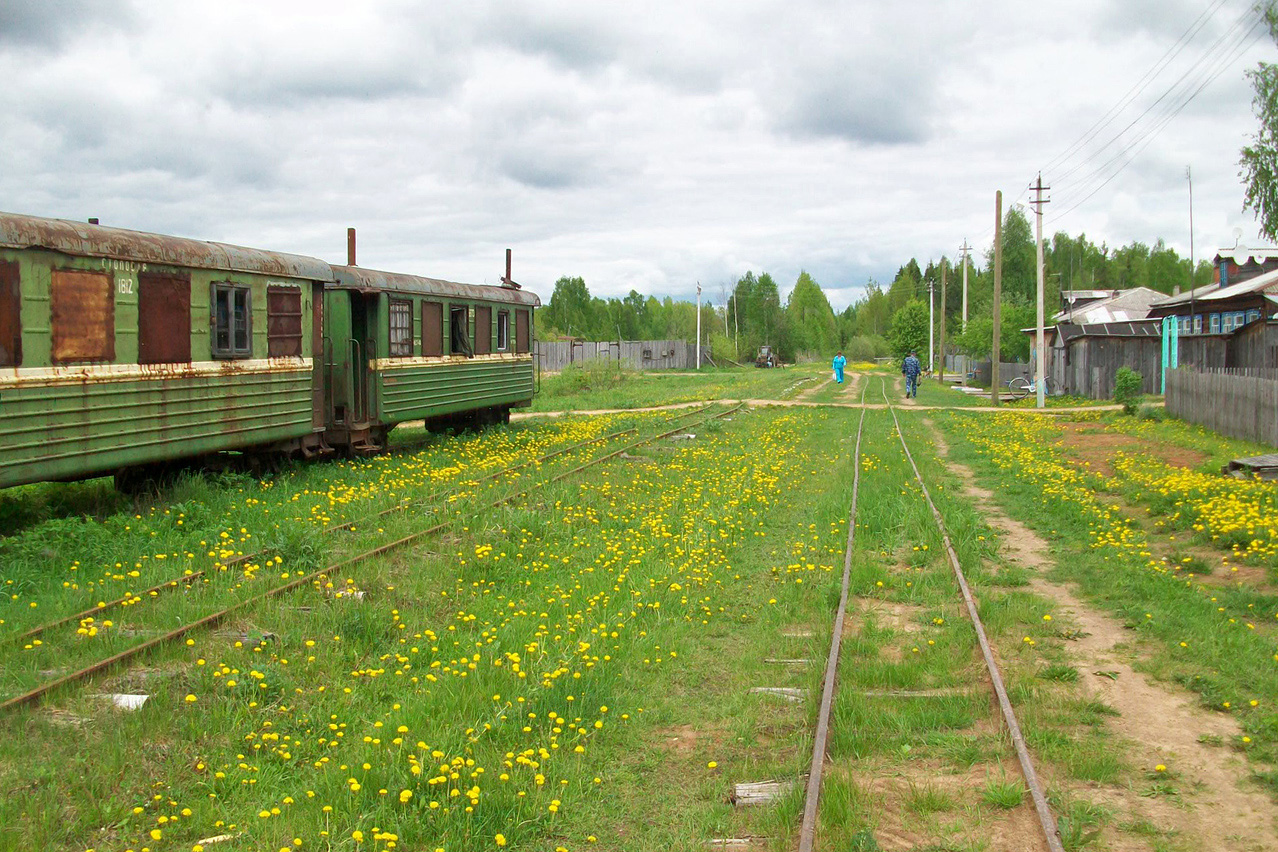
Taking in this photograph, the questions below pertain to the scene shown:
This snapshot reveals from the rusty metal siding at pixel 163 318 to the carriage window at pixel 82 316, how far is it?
50 centimetres

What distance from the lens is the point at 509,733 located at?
224 inches

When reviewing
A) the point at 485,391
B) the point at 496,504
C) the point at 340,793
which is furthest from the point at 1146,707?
the point at 485,391

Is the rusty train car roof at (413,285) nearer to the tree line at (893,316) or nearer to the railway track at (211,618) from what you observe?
the railway track at (211,618)

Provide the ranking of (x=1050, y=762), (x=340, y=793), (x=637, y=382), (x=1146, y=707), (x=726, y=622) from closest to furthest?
1. (x=340, y=793)
2. (x=1050, y=762)
3. (x=1146, y=707)
4. (x=726, y=622)
5. (x=637, y=382)

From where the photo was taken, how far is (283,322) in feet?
46.8

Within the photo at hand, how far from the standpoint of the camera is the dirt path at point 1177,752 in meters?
4.74

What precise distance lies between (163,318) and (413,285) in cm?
668

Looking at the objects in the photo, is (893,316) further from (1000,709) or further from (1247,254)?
(1000,709)

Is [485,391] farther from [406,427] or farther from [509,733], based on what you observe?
[509,733]

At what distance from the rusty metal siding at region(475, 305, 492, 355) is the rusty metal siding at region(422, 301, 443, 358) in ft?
6.05

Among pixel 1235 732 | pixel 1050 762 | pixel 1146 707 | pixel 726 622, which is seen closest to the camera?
pixel 1050 762

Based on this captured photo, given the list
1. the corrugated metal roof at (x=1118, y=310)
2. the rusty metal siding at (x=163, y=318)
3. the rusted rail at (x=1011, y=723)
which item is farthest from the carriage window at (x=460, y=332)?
the corrugated metal roof at (x=1118, y=310)

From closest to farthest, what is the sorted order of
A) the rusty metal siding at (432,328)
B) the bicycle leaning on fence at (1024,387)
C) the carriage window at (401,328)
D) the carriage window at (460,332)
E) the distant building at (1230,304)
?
the carriage window at (401,328), the rusty metal siding at (432,328), the carriage window at (460,332), the distant building at (1230,304), the bicycle leaning on fence at (1024,387)

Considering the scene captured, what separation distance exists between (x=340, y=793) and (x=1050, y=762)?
371cm
